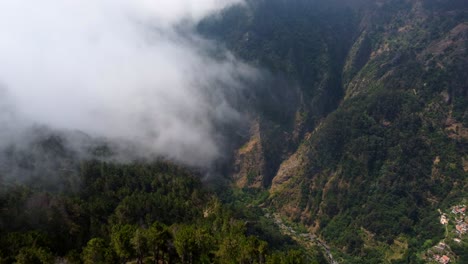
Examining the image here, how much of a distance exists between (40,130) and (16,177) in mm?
36789

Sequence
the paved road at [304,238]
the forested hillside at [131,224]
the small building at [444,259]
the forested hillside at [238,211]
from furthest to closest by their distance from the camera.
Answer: the paved road at [304,238] < the small building at [444,259] < the forested hillside at [238,211] < the forested hillside at [131,224]

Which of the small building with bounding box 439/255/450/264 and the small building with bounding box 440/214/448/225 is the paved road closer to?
the small building with bounding box 439/255/450/264

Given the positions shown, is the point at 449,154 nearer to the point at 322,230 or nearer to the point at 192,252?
the point at 322,230

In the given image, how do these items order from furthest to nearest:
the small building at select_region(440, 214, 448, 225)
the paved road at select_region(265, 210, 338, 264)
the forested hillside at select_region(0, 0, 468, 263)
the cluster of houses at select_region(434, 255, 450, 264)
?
1. the paved road at select_region(265, 210, 338, 264)
2. the small building at select_region(440, 214, 448, 225)
3. the cluster of houses at select_region(434, 255, 450, 264)
4. the forested hillside at select_region(0, 0, 468, 263)

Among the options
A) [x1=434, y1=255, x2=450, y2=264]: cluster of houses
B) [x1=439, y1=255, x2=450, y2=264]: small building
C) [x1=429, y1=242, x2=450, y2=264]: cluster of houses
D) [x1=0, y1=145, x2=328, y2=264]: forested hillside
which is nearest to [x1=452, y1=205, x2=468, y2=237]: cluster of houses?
[x1=429, y1=242, x2=450, y2=264]: cluster of houses

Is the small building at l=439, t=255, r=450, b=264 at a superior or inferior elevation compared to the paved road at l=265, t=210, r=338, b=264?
inferior

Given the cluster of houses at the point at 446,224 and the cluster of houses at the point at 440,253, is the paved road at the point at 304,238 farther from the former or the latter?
the cluster of houses at the point at 446,224

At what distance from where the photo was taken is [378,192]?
611 ft

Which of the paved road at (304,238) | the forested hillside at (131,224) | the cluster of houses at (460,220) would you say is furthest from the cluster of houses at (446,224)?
the forested hillside at (131,224)

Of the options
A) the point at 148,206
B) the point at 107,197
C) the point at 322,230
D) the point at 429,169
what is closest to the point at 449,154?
the point at 429,169

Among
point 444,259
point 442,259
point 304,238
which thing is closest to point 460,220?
point 444,259

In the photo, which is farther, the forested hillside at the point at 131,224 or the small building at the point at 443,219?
the small building at the point at 443,219

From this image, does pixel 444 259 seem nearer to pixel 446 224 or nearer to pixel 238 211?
pixel 446 224

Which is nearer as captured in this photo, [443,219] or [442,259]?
[442,259]
